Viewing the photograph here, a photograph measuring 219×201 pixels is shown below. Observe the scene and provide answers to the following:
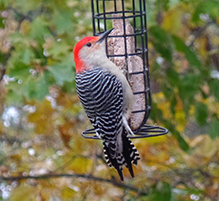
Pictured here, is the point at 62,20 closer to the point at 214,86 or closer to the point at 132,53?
the point at 132,53

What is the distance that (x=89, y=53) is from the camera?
3076mm

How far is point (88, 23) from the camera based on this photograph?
3631 mm

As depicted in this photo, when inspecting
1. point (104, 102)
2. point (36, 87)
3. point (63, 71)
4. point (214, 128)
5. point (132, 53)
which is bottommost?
point (214, 128)

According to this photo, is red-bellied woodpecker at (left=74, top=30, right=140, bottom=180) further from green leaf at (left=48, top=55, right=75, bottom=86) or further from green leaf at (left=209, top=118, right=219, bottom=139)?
green leaf at (left=209, top=118, right=219, bottom=139)

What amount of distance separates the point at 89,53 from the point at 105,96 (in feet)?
1.32

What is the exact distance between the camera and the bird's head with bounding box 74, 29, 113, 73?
9.87 ft

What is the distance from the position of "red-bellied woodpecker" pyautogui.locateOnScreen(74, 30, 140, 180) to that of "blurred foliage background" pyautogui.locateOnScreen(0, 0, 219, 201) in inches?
9.3

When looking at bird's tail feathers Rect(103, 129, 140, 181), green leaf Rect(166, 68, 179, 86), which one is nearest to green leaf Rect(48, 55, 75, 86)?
bird's tail feathers Rect(103, 129, 140, 181)

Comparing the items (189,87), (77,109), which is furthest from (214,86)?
(77,109)

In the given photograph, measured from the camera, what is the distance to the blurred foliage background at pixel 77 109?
11.0 feet

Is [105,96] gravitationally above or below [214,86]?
above

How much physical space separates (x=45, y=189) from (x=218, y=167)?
229 centimetres

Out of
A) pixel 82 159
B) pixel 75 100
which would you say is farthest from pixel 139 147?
pixel 75 100

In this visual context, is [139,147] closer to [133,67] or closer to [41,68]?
[133,67]
